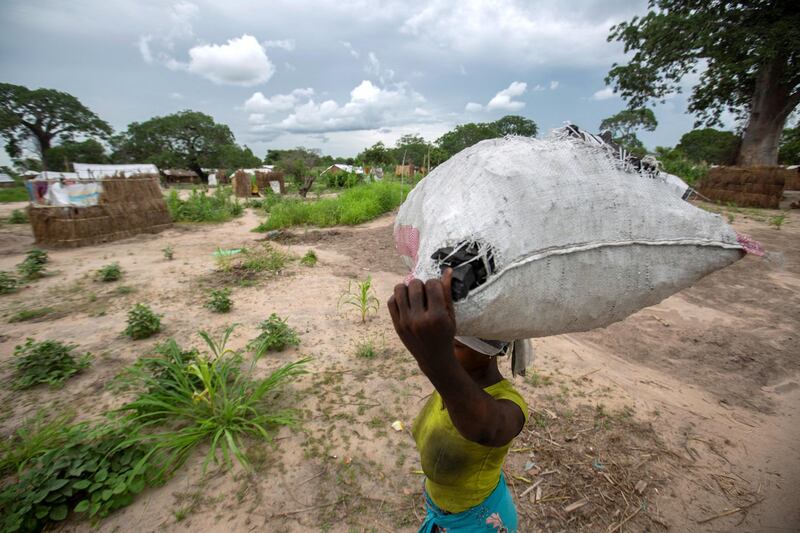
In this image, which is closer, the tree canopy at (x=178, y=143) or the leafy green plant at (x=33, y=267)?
the leafy green plant at (x=33, y=267)

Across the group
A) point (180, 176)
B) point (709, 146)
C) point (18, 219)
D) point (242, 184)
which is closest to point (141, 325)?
point (18, 219)

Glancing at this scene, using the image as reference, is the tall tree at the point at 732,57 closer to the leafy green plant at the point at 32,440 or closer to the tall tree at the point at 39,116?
the leafy green plant at the point at 32,440

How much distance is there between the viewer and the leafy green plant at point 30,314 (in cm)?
417

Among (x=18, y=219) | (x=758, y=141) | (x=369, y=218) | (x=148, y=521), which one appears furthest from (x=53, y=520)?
(x=758, y=141)

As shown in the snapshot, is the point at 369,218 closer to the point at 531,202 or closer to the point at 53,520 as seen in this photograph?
the point at 53,520

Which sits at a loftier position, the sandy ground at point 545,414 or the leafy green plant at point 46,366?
the leafy green plant at point 46,366

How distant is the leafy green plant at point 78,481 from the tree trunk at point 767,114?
20540 millimetres

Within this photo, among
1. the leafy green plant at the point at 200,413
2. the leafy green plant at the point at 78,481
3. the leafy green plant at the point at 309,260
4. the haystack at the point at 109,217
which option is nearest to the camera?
the leafy green plant at the point at 78,481

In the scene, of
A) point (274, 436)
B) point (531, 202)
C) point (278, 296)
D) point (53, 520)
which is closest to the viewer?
point (531, 202)

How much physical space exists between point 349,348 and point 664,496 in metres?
2.66

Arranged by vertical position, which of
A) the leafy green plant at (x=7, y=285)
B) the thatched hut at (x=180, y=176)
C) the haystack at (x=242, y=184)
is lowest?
the leafy green plant at (x=7, y=285)

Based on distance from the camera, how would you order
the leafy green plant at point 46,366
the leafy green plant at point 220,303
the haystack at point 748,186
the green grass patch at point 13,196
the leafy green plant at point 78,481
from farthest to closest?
the green grass patch at point 13,196
the haystack at point 748,186
the leafy green plant at point 220,303
the leafy green plant at point 46,366
the leafy green plant at point 78,481

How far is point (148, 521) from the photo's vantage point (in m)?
1.86

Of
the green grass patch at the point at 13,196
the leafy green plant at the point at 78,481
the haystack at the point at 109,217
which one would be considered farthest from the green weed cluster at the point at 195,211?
the green grass patch at the point at 13,196
